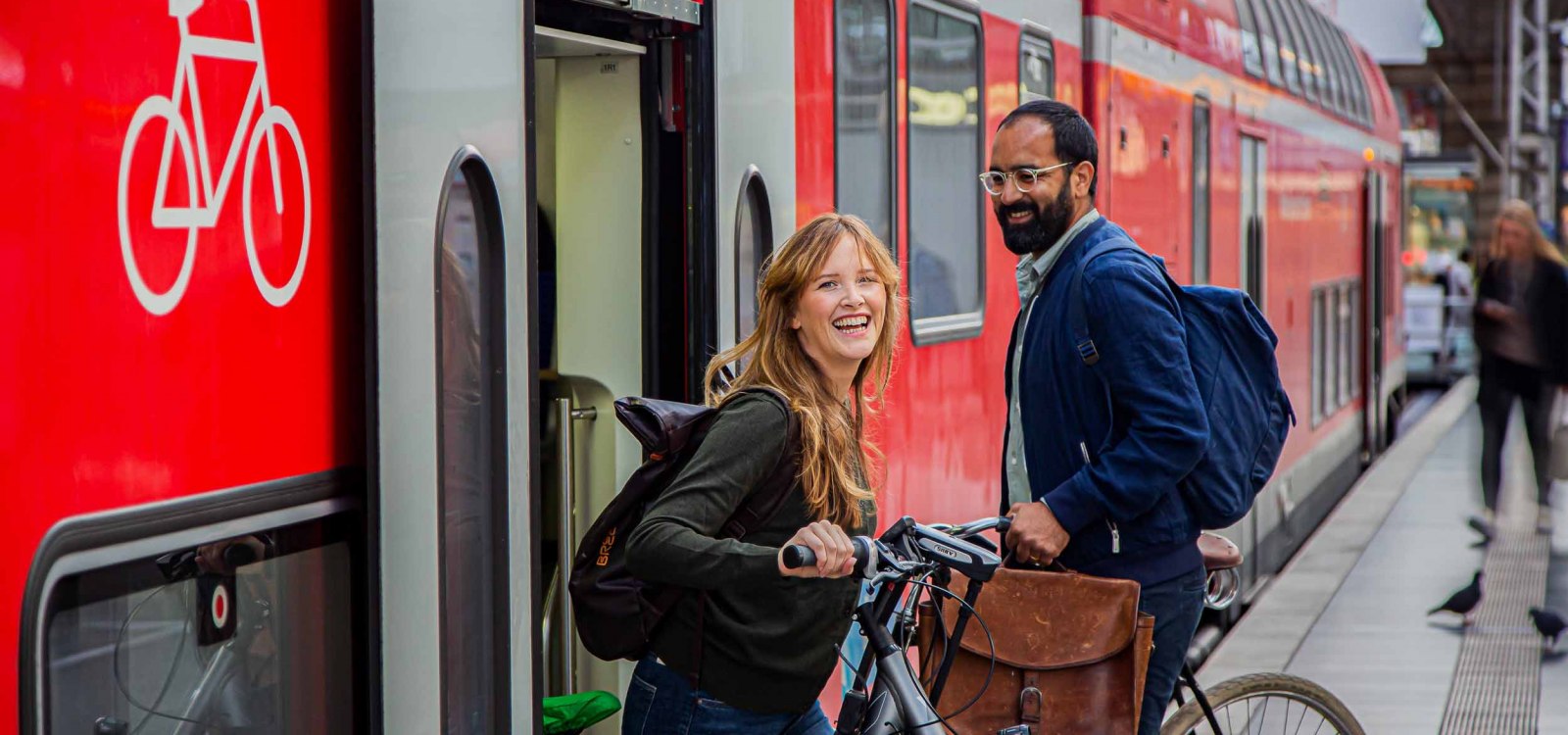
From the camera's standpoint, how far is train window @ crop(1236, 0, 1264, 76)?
9.56 m

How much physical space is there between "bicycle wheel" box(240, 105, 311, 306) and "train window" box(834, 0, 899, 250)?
6.97 feet

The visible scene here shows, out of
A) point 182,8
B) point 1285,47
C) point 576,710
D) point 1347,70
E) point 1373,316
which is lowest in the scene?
point 576,710

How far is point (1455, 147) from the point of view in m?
46.6

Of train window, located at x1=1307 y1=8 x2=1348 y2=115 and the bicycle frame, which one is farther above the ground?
train window, located at x1=1307 y1=8 x2=1348 y2=115

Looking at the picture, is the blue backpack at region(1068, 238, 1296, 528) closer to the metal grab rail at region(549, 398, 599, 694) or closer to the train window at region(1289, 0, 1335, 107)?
the metal grab rail at region(549, 398, 599, 694)

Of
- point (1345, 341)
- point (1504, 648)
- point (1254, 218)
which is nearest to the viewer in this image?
point (1504, 648)

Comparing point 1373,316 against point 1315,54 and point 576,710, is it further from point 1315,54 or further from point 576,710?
point 576,710

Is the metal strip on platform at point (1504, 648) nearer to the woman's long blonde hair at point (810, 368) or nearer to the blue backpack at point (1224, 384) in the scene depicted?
the blue backpack at point (1224, 384)

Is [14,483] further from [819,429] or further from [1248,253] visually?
[1248,253]

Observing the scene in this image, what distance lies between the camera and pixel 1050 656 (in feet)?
10.6

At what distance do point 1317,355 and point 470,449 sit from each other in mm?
10020

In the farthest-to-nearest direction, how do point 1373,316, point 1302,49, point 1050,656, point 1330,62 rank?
point 1373,316 → point 1330,62 → point 1302,49 → point 1050,656

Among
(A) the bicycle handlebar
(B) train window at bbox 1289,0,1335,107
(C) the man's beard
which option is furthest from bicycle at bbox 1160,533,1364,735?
(B) train window at bbox 1289,0,1335,107

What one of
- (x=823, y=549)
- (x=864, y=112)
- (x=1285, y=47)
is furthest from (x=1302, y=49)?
(x=823, y=549)
